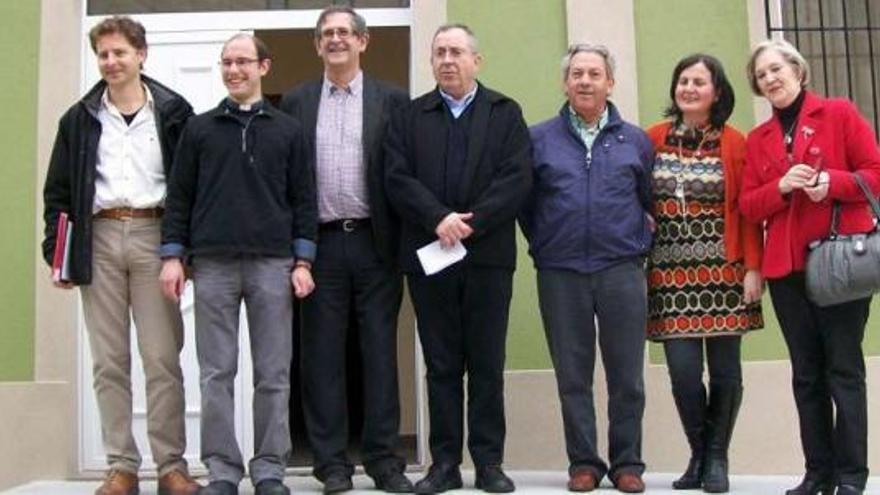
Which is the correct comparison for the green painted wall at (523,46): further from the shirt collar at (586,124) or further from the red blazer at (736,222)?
the red blazer at (736,222)

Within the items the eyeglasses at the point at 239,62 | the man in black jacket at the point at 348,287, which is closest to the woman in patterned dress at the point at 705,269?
the man in black jacket at the point at 348,287

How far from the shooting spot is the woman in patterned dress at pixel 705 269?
5137 millimetres

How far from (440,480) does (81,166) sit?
6.93 feet

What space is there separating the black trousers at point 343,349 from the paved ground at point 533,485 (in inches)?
7.8

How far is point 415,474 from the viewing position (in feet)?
20.8

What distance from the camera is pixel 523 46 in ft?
21.7

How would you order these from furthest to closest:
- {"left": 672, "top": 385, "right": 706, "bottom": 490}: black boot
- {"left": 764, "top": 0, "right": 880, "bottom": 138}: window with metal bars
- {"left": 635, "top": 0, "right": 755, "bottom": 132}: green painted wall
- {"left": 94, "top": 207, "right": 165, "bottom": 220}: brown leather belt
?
{"left": 764, "top": 0, "right": 880, "bottom": 138}: window with metal bars → {"left": 635, "top": 0, "right": 755, "bottom": 132}: green painted wall → {"left": 672, "top": 385, "right": 706, "bottom": 490}: black boot → {"left": 94, "top": 207, "right": 165, "bottom": 220}: brown leather belt

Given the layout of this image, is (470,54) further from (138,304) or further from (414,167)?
(138,304)

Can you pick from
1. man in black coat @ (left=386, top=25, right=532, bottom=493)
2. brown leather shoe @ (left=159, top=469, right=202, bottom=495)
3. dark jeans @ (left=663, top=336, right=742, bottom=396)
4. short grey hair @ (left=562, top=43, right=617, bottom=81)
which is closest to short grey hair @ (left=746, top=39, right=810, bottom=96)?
short grey hair @ (left=562, top=43, right=617, bottom=81)

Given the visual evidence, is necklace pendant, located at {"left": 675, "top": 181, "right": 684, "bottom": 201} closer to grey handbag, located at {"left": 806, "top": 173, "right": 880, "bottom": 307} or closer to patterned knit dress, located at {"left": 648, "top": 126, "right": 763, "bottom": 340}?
patterned knit dress, located at {"left": 648, "top": 126, "right": 763, "bottom": 340}

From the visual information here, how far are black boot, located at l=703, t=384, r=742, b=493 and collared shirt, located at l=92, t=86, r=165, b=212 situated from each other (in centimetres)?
266

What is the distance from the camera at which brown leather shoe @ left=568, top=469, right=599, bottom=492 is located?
5098mm

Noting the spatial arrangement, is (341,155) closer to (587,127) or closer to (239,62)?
(239,62)

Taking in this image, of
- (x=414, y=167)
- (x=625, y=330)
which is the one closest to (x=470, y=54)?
(x=414, y=167)
